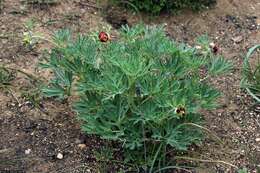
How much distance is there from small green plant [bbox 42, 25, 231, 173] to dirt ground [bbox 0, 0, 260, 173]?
229mm

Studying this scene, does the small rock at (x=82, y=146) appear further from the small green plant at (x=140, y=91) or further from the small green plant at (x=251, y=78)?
the small green plant at (x=251, y=78)

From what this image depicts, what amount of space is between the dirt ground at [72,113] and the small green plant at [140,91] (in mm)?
229

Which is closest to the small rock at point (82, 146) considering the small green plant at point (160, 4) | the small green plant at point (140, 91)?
the small green plant at point (140, 91)

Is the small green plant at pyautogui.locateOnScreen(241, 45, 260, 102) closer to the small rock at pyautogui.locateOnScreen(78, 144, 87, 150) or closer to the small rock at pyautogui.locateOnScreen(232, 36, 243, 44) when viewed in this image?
the small rock at pyautogui.locateOnScreen(232, 36, 243, 44)

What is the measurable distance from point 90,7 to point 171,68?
4.53 feet

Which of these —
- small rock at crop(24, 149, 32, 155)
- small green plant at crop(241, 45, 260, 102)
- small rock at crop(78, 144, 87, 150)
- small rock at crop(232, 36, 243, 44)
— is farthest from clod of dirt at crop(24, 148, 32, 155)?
small rock at crop(232, 36, 243, 44)

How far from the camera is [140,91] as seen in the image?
265 cm

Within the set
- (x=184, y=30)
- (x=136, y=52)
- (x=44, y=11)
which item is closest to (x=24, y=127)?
(x=136, y=52)

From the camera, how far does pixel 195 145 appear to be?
294 cm

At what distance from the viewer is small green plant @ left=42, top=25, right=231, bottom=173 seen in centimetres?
252

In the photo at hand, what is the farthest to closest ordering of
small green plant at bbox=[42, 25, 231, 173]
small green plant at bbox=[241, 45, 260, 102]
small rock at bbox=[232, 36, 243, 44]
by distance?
small rock at bbox=[232, 36, 243, 44] → small green plant at bbox=[241, 45, 260, 102] → small green plant at bbox=[42, 25, 231, 173]

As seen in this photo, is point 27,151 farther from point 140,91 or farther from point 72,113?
point 140,91

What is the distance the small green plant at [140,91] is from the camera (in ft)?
8.27

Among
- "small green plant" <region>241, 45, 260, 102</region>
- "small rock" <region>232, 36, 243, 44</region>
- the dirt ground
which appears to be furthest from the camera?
"small rock" <region>232, 36, 243, 44</region>
